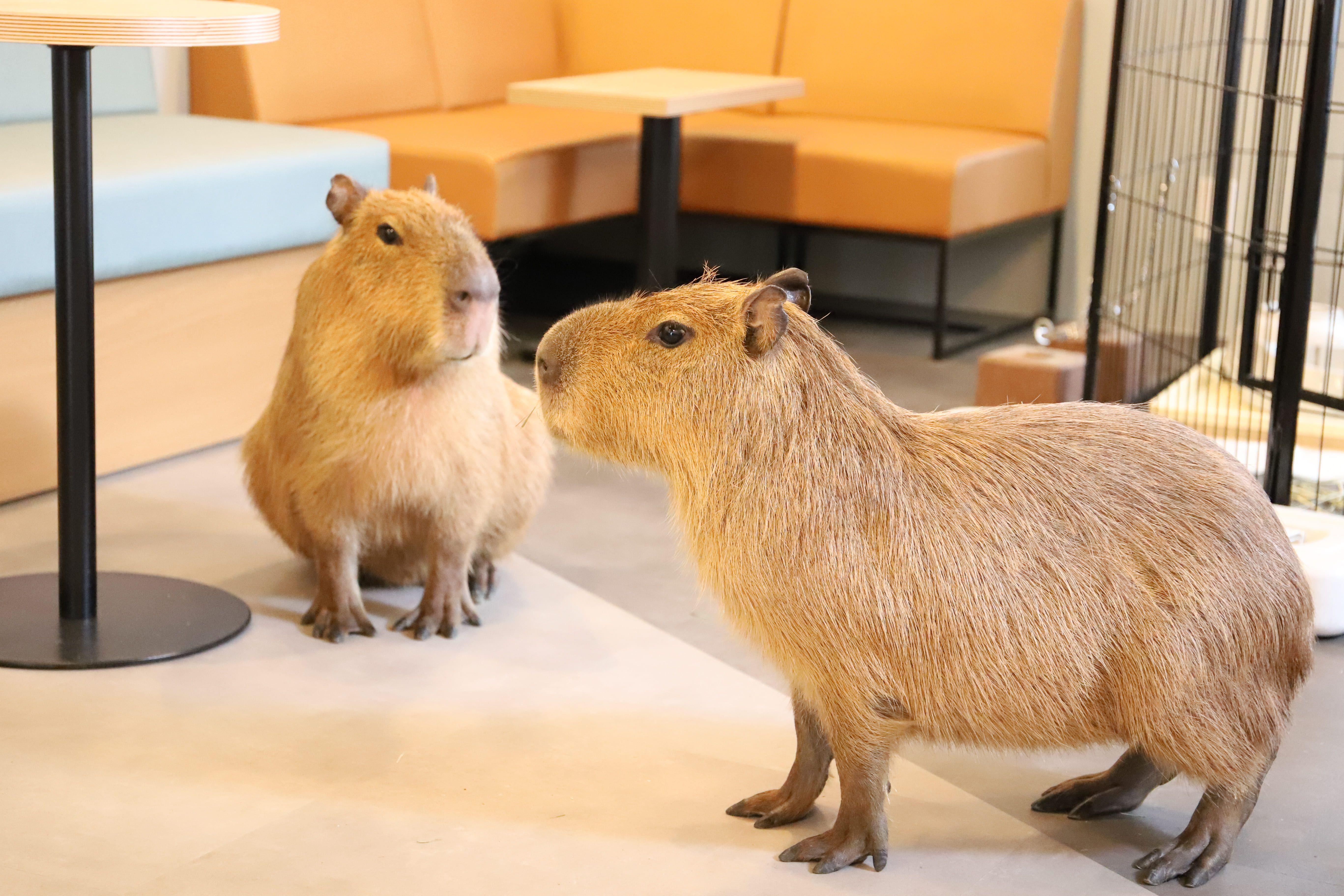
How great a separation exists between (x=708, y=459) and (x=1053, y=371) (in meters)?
2.53

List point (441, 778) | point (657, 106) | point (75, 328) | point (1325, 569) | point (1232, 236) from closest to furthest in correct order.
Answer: point (441, 778) → point (75, 328) → point (1325, 569) → point (1232, 236) → point (657, 106)

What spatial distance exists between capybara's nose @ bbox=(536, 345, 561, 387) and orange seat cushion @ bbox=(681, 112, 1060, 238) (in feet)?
10.8

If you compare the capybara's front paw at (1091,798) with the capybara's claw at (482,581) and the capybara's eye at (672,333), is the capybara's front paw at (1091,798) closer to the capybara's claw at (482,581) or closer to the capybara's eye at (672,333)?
the capybara's eye at (672,333)

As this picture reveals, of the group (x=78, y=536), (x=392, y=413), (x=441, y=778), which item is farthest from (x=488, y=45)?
Answer: (x=441, y=778)

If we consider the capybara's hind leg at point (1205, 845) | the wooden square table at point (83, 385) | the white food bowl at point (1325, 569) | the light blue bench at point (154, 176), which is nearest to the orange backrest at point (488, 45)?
the light blue bench at point (154, 176)

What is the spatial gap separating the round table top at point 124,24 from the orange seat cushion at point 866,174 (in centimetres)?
282

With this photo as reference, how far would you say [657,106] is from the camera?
4633mm

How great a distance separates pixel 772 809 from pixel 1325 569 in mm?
1396

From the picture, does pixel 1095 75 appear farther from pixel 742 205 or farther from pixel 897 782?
pixel 897 782

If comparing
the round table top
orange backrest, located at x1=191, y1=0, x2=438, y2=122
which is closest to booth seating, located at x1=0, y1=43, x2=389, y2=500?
orange backrest, located at x1=191, y1=0, x2=438, y2=122

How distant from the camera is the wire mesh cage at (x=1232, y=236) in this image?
325 centimetres

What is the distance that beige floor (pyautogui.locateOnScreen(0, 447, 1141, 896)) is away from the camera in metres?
2.04

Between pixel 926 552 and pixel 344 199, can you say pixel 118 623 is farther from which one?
pixel 926 552

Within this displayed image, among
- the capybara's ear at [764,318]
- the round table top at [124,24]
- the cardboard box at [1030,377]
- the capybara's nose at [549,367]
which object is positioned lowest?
the cardboard box at [1030,377]
